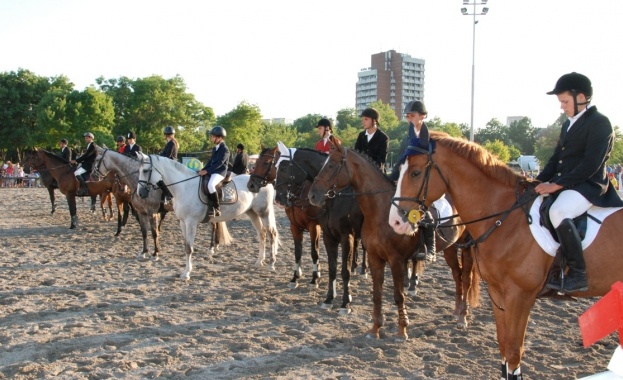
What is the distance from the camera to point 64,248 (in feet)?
41.9

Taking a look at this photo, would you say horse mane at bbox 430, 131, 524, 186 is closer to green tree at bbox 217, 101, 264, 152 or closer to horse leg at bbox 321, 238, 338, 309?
horse leg at bbox 321, 238, 338, 309

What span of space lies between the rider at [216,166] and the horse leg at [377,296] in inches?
186

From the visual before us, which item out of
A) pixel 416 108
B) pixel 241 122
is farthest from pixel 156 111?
pixel 416 108

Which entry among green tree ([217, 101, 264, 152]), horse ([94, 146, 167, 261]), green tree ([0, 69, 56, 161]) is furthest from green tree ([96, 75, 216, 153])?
horse ([94, 146, 167, 261])

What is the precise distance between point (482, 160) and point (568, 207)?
83 cm

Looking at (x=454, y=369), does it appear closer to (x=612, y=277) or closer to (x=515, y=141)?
(x=612, y=277)

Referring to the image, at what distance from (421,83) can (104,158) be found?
624ft

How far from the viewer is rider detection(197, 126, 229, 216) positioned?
408 inches

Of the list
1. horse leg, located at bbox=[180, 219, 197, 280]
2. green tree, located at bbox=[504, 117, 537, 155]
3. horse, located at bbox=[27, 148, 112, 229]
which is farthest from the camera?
green tree, located at bbox=[504, 117, 537, 155]

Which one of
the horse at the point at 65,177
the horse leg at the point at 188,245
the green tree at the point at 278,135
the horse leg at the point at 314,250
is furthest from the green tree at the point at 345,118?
the horse leg at the point at 314,250

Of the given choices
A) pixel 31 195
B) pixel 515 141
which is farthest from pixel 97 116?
pixel 515 141

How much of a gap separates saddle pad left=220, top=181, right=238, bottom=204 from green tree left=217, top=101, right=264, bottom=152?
49590mm

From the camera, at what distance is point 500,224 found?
14.8 feet

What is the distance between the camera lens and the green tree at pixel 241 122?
197ft
